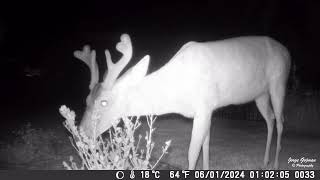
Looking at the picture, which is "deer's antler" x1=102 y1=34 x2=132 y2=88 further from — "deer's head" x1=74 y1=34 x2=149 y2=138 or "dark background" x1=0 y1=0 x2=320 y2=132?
"dark background" x1=0 y1=0 x2=320 y2=132

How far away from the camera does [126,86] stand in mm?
4566

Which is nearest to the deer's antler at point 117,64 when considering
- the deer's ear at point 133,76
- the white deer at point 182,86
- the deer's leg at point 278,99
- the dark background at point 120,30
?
the white deer at point 182,86

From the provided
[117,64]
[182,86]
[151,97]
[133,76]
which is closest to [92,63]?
[117,64]

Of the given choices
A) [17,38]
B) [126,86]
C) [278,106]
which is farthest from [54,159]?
[17,38]

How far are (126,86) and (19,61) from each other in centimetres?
1333

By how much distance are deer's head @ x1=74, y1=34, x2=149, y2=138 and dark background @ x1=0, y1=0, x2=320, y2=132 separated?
7541 millimetres

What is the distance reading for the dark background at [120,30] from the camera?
40.9ft

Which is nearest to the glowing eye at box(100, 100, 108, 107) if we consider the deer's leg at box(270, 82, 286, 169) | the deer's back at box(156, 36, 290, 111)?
the deer's back at box(156, 36, 290, 111)

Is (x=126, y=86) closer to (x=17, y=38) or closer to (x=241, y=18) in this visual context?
(x=241, y=18)

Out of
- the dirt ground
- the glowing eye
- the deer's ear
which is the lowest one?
the dirt ground

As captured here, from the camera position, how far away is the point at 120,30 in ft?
47.1

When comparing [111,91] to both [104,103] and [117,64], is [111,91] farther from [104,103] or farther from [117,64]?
[117,64]

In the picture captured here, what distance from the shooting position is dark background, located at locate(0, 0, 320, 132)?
12.5 metres

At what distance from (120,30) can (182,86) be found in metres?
9.92
